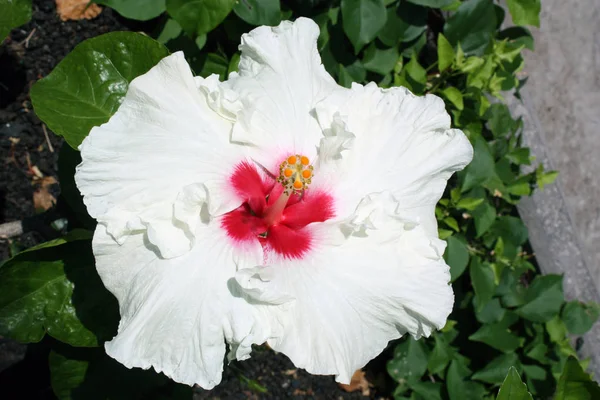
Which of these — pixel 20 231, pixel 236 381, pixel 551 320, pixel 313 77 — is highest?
pixel 313 77

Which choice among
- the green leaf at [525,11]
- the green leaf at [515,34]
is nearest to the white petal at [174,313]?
the green leaf at [525,11]

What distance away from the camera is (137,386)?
161 centimetres

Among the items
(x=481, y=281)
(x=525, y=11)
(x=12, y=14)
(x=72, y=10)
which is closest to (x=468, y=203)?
(x=481, y=281)

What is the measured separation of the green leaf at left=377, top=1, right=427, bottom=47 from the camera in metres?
2.29

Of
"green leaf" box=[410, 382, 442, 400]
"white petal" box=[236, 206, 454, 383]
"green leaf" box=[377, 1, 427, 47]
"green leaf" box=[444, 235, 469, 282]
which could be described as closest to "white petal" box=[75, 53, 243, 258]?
"white petal" box=[236, 206, 454, 383]

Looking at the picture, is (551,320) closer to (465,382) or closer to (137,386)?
(465,382)

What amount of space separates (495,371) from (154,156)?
1832 mm

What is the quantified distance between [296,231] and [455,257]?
3.37 feet

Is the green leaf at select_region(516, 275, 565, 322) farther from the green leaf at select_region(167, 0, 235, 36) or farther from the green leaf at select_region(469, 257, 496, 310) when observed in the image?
the green leaf at select_region(167, 0, 235, 36)

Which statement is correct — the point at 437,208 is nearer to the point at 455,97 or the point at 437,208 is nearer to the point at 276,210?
the point at 455,97

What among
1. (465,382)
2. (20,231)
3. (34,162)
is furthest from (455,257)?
(34,162)

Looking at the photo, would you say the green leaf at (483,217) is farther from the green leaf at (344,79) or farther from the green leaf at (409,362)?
the green leaf at (344,79)

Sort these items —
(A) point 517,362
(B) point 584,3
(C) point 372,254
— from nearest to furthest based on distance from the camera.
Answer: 1. (C) point 372,254
2. (A) point 517,362
3. (B) point 584,3

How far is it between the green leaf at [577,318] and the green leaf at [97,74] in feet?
6.69
